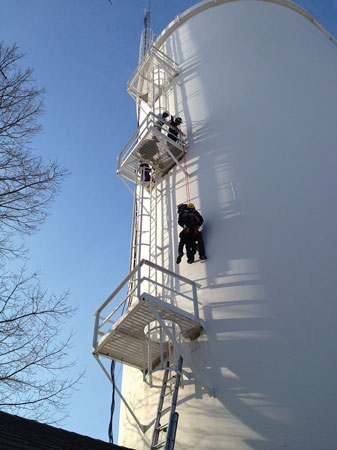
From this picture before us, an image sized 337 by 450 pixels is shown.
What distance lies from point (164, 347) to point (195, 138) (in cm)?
601

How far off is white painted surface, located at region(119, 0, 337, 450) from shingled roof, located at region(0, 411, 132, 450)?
1.73 m

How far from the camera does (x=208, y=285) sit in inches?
373

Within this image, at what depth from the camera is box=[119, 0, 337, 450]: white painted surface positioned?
23.8 feet

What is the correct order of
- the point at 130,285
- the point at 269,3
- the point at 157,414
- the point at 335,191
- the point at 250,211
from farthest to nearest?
the point at 269,3 → the point at 130,285 → the point at 250,211 → the point at 335,191 → the point at 157,414

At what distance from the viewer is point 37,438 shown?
242 inches

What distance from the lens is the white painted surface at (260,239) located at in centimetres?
726

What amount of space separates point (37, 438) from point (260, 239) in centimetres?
552

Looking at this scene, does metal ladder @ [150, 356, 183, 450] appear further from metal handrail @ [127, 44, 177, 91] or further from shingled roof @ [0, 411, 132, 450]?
metal handrail @ [127, 44, 177, 91]

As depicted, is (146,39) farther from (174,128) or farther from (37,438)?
(37,438)

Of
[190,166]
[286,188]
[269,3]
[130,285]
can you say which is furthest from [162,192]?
[269,3]

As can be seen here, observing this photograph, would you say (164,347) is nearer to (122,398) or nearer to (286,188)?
(122,398)

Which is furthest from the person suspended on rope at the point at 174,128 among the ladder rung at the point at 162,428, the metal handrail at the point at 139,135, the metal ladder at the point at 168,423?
the ladder rung at the point at 162,428

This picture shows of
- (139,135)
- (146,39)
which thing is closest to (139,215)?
(139,135)

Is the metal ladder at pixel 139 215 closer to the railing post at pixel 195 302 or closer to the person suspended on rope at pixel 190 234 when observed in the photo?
the person suspended on rope at pixel 190 234
